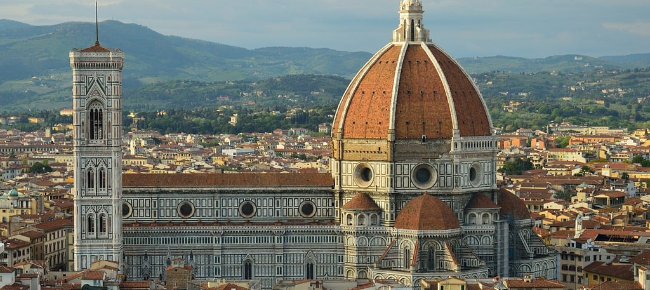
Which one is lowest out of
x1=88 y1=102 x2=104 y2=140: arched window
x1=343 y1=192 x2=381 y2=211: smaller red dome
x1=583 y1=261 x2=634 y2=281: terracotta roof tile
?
x1=583 y1=261 x2=634 y2=281: terracotta roof tile

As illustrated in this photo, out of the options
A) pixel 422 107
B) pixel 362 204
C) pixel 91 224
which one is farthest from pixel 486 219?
pixel 91 224

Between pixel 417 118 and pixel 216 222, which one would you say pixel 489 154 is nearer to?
pixel 417 118

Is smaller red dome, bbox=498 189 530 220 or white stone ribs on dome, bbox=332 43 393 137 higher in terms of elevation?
white stone ribs on dome, bbox=332 43 393 137

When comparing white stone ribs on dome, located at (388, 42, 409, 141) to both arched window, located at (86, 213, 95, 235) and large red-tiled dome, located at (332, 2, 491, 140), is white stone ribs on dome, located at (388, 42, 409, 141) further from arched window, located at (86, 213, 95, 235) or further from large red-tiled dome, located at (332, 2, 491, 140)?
arched window, located at (86, 213, 95, 235)

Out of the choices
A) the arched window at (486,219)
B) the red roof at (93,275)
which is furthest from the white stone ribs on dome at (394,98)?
the red roof at (93,275)

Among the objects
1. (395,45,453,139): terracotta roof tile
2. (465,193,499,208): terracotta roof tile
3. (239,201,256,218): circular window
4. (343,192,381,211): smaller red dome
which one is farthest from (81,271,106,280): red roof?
(465,193,499,208): terracotta roof tile

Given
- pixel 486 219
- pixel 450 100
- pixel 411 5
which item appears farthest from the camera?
pixel 411 5

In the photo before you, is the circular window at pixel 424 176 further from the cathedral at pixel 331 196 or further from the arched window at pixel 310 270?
the arched window at pixel 310 270

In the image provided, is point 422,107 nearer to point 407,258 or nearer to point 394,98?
point 394,98
